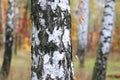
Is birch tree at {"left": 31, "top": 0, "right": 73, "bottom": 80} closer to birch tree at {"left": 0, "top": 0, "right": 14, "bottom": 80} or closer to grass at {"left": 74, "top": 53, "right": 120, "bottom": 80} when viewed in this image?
grass at {"left": 74, "top": 53, "right": 120, "bottom": 80}

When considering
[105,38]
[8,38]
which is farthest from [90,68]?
[105,38]

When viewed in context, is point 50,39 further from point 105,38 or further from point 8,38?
point 8,38

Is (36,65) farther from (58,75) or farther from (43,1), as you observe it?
(43,1)

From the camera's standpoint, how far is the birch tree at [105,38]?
11.6 m

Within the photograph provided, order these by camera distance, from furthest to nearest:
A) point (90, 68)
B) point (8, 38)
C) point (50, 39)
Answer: point (90, 68), point (8, 38), point (50, 39)

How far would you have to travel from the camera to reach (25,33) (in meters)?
43.6

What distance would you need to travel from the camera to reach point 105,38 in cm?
1163

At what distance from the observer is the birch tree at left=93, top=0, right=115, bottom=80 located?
11570 mm

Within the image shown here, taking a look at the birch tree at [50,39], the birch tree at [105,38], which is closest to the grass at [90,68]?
the birch tree at [105,38]

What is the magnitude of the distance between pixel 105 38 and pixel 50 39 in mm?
6833

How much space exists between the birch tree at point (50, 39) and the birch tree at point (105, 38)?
666 cm

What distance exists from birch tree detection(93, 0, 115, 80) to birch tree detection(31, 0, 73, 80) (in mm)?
6658

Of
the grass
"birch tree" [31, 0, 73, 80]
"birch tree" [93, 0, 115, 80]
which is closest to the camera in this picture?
"birch tree" [31, 0, 73, 80]

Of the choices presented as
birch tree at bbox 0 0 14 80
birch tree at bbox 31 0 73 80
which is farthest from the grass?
birch tree at bbox 0 0 14 80
